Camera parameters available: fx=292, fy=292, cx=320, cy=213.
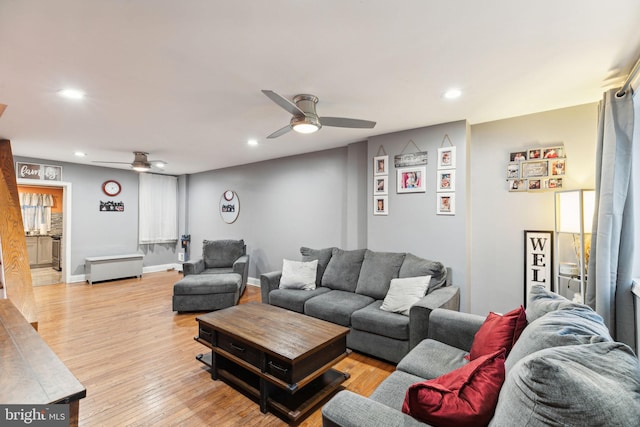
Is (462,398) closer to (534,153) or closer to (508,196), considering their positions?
(508,196)

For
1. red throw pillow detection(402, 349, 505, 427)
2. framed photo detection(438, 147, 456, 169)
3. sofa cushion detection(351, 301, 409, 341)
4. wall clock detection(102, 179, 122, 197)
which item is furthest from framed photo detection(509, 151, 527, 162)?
wall clock detection(102, 179, 122, 197)

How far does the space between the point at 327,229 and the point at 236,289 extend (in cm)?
165

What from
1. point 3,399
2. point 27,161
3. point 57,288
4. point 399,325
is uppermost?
point 27,161

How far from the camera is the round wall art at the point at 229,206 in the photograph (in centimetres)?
613

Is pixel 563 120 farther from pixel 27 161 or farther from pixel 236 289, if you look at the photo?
pixel 27 161

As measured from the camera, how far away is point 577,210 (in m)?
2.51

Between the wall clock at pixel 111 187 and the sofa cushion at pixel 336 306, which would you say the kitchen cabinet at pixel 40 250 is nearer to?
the wall clock at pixel 111 187

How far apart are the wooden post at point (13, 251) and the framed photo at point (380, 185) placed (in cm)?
361

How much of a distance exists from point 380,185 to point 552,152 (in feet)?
5.93

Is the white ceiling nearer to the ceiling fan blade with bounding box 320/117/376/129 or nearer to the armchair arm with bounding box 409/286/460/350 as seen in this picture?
the ceiling fan blade with bounding box 320/117/376/129

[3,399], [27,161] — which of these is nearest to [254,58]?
[3,399]

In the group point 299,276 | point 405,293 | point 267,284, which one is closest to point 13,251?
point 267,284

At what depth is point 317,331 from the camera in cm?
232

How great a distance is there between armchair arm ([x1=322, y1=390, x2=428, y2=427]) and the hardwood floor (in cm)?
94
